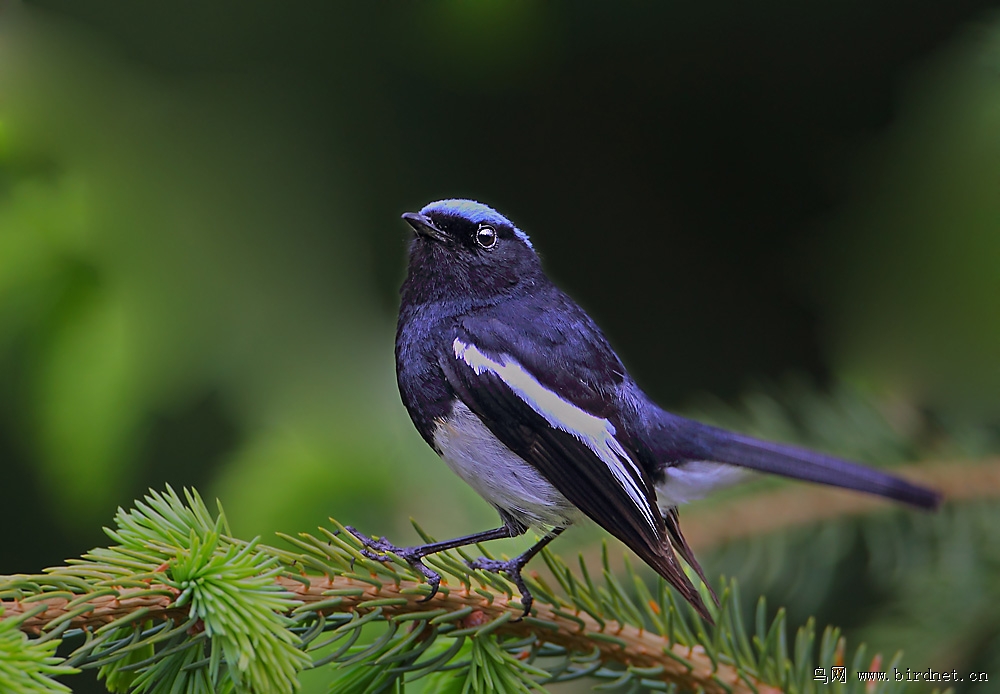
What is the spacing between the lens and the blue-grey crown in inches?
81.7

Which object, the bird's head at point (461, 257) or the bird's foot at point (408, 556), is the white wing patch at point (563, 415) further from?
the bird's foot at point (408, 556)

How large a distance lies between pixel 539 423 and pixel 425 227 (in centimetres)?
57

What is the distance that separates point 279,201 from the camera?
7.27ft

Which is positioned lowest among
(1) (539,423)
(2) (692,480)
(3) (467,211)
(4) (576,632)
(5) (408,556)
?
(4) (576,632)

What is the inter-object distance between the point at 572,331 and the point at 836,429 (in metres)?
0.73

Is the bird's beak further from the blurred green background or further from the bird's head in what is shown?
the blurred green background

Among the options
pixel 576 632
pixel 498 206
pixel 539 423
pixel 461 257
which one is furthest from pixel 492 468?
pixel 498 206

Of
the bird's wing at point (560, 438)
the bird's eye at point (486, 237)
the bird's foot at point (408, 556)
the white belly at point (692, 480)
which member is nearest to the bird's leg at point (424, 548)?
the bird's foot at point (408, 556)

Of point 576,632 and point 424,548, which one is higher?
point 424,548

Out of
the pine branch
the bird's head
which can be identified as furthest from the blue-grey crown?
the pine branch

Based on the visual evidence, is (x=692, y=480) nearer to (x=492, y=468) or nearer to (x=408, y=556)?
(x=492, y=468)

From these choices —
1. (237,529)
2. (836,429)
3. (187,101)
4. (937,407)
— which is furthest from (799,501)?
(187,101)

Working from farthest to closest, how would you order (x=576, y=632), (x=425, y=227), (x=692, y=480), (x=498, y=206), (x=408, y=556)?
1. (x=498, y=206)
2. (x=425, y=227)
3. (x=692, y=480)
4. (x=408, y=556)
5. (x=576, y=632)

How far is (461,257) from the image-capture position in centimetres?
208
